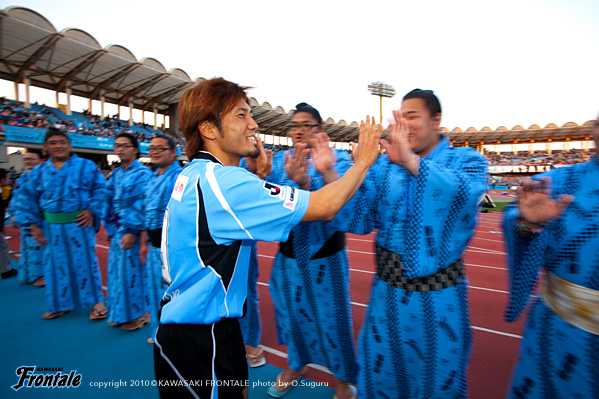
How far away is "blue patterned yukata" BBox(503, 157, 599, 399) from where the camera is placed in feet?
4.34

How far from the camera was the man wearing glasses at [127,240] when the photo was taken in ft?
10.7

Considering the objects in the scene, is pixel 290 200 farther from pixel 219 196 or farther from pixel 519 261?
pixel 519 261

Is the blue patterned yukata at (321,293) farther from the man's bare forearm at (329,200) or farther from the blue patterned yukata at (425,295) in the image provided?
the man's bare forearm at (329,200)

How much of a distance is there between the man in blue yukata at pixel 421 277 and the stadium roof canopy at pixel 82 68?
78.3ft

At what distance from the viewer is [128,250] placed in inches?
137

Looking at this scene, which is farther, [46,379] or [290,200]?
[46,379]

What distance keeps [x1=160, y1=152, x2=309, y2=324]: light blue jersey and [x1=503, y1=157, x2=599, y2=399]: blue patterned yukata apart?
1.20 metres

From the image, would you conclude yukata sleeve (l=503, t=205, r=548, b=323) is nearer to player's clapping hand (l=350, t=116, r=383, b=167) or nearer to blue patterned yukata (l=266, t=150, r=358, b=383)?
player's clapping hand (l=350, t=116, r=383, b=167)

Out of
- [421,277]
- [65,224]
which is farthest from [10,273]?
[421,277]

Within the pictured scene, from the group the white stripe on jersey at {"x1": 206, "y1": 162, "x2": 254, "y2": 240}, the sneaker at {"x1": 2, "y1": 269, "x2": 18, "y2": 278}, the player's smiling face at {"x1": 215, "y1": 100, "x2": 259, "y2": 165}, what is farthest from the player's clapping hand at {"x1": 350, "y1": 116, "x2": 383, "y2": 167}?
the sneaker at {"x1": 2, "y1": 269, "x2": 18, "y2": 278}

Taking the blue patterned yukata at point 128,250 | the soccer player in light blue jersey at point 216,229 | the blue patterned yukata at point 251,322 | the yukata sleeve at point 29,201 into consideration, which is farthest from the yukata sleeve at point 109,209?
the soccer player in light blue jersey at point 216,229

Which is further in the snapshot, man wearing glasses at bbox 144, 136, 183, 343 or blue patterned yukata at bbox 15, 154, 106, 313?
blue patterned yukata at bbox 15, 154, 106, 313

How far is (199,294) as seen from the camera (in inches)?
46.2

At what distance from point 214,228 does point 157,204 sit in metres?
1.93
